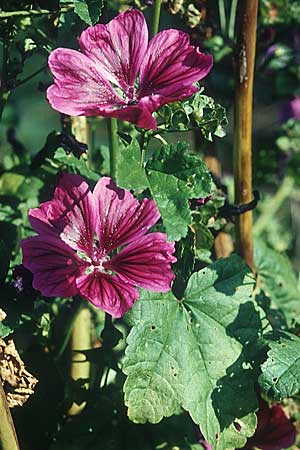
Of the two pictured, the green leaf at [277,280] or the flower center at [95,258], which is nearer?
the flower center at [95,258]

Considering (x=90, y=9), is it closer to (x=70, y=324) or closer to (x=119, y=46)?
(x=119, y=46)

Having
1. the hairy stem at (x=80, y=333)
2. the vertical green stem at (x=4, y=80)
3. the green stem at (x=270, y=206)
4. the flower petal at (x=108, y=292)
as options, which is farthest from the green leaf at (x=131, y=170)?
the green stem at (x=270, y=206)

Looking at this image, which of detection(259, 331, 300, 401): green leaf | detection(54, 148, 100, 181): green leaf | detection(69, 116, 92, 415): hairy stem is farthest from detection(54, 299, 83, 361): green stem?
detection(259, 331, 300, 401): green leaf

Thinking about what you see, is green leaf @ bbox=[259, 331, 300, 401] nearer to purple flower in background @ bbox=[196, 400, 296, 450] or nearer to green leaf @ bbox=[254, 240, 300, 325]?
purple flower in background @ bbox=[196, 400, 296, 450]

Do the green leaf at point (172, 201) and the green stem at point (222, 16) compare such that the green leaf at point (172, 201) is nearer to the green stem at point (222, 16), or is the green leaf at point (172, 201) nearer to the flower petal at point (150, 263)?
the flower petal at point (150, 263)

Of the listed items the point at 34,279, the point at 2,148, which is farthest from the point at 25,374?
the point at 2,148

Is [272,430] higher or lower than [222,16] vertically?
lower

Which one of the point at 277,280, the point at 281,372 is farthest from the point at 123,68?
the point at 277,280
